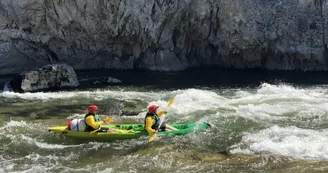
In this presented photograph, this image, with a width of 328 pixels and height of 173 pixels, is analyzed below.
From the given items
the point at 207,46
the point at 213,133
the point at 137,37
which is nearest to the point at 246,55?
the point at 207,46

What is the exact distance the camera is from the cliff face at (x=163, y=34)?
23.8 meters

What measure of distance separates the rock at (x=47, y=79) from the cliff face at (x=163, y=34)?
207 inches

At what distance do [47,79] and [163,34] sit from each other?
26.3ft

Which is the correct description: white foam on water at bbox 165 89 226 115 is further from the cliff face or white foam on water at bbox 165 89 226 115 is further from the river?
the cliff face

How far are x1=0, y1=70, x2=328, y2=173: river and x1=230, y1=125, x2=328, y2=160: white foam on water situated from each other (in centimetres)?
3

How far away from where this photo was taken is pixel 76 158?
11117mm

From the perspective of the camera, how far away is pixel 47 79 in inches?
889

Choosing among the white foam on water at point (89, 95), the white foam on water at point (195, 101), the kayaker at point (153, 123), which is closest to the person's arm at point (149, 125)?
the kayaker at point (153, 123)

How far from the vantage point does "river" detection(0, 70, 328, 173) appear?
33.9 feet

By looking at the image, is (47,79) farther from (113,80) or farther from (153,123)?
(153,123)

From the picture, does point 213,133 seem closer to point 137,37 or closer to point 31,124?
point 31,124

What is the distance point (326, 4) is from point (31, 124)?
1775 centimetres

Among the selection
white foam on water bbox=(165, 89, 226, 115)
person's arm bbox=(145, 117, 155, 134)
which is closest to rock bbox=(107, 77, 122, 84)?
white foam on water bbox=(165, 89, 226, 115)

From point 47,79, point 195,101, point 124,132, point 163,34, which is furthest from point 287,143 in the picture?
point 163,34
